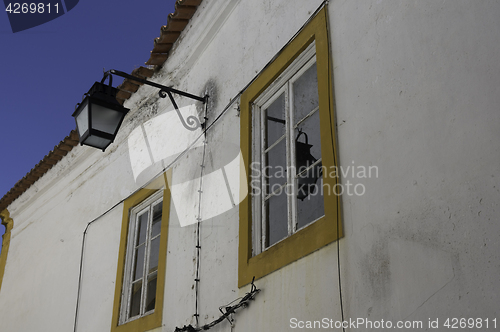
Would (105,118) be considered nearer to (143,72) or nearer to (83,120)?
(83,120)

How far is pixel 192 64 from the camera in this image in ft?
19.9

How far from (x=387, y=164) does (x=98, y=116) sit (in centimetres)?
268

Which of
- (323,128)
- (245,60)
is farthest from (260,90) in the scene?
(323,128)

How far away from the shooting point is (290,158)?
402 centimetres

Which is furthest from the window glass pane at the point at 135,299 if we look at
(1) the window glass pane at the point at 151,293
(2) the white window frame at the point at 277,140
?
(2) the white window frame at the point at 277,140

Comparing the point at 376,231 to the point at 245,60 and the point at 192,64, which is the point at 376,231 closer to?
the point at 245,60

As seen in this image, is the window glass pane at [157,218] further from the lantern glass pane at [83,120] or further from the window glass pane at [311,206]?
the window glass pane at [311,206]

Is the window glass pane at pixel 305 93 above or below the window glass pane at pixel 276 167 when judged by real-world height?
above

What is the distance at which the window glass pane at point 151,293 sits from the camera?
17.7ft

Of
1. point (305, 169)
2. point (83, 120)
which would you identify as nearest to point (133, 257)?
point (83, 120)

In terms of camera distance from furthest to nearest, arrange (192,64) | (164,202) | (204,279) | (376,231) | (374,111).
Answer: (192,64), (164,202), (204,279), (374,111), (376,231)

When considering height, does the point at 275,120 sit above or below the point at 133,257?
above

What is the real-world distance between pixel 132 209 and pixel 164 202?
2.70 feet

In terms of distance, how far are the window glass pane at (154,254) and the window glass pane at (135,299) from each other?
230mm
